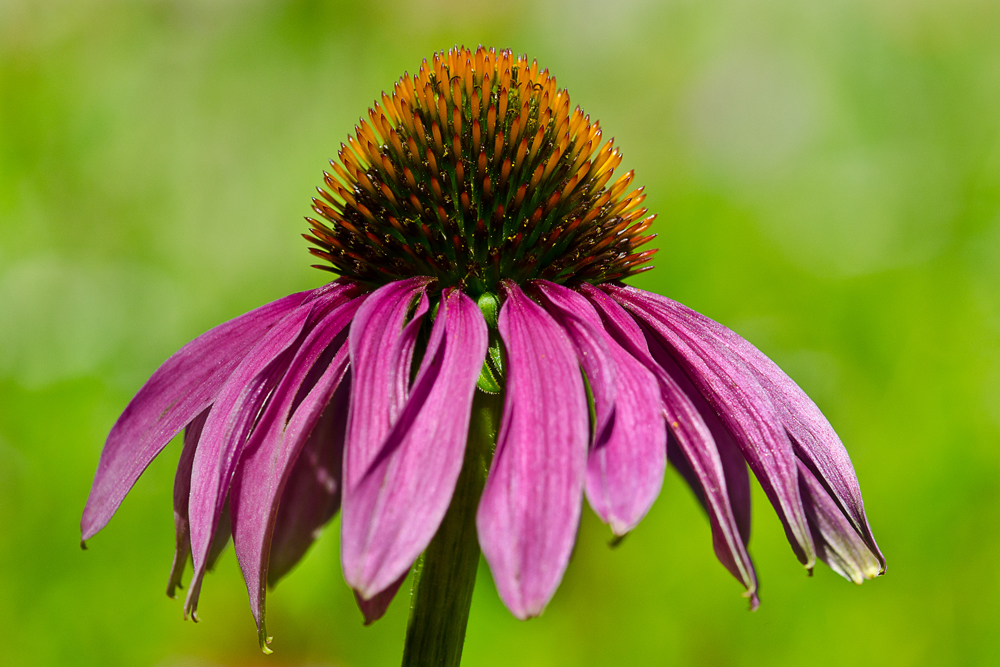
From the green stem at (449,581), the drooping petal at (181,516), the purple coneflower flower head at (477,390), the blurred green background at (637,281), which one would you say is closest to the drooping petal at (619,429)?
the purple coneflower flower head at (477,390)

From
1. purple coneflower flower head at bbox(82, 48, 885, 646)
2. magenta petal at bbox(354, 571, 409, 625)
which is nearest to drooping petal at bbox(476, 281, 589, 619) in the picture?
purple coneflower flower head at bbox(82, 48, 885, 646)

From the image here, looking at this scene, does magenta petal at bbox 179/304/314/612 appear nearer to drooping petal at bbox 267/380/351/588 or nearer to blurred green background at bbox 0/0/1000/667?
drooping petal at bbox 267/380/351/588

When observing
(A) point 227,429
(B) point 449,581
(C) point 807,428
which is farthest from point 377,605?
(C) point 807,428

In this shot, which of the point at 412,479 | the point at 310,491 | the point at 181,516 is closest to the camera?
the point at 412,479

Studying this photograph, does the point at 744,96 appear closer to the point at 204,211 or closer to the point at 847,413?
the point at 847,413

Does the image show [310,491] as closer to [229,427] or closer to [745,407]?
[229,427]

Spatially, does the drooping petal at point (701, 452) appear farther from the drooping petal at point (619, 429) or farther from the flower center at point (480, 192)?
the flower center at point (480, 192)
